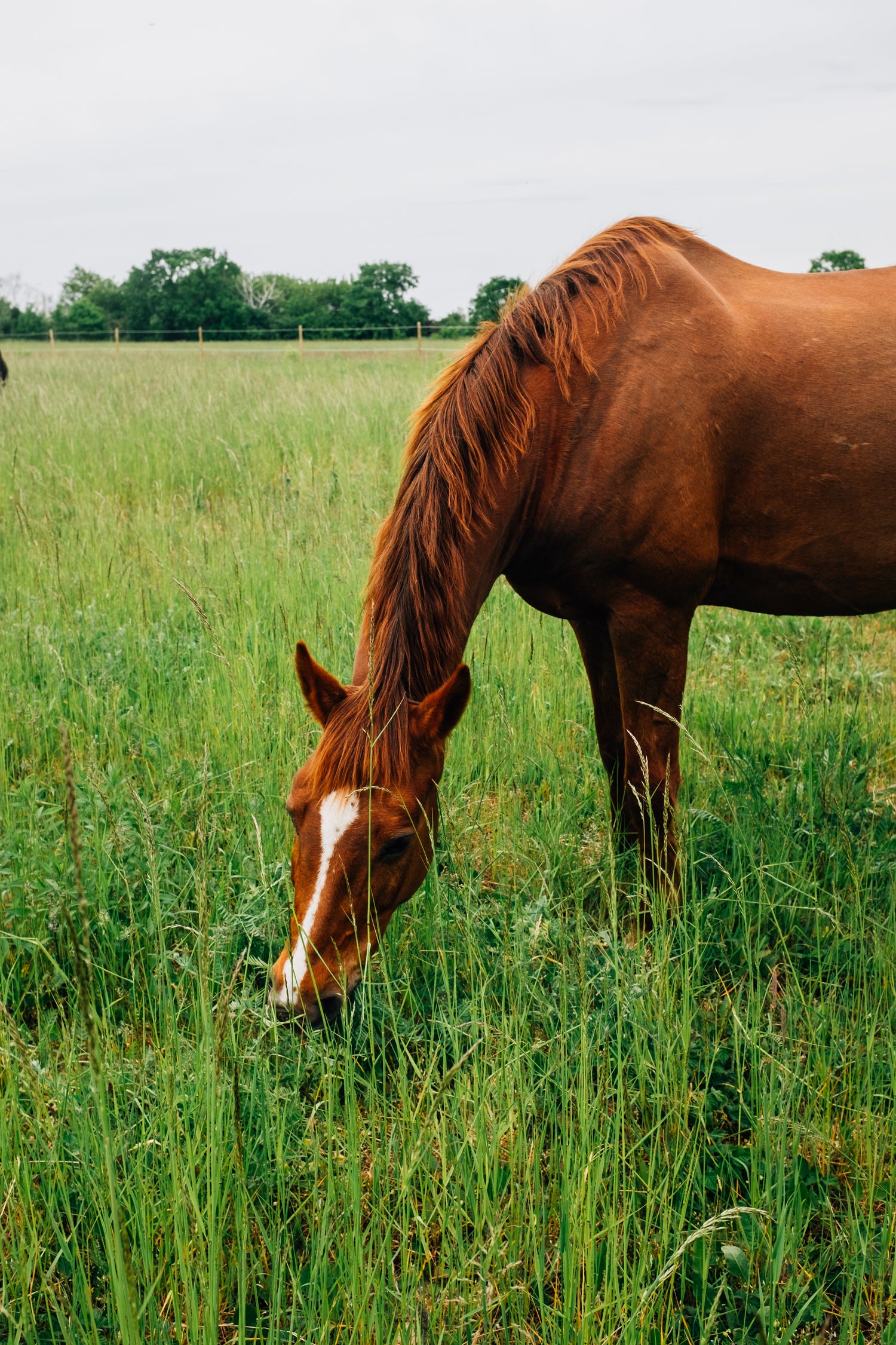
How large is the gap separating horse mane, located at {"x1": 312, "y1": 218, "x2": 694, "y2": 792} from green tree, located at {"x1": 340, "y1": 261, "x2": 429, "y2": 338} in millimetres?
48005

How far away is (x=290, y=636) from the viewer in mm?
3699

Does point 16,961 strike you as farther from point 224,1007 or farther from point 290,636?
point 290,636

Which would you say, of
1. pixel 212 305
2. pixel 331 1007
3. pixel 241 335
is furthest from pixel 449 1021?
pixel 212 305

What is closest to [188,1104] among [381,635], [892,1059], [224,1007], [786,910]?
[224,1007]

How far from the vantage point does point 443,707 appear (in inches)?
78.1

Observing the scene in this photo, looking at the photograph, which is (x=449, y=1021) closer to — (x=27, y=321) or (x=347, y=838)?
(x=347, y=838)

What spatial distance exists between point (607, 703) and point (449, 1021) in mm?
1407

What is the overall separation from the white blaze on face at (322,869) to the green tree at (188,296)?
4910 cm

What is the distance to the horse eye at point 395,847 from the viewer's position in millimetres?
1897

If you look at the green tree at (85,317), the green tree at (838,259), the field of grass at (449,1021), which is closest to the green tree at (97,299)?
the green tree at (85,317)

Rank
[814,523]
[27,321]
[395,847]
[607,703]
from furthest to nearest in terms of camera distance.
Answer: [27,321], [607,703], [814,523], [395,847]

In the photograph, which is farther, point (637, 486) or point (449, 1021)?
point (637, 486)

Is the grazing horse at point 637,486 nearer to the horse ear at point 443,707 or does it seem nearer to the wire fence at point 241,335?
the horse ear at point 443,707

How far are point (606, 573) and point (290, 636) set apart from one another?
5.27 ft
